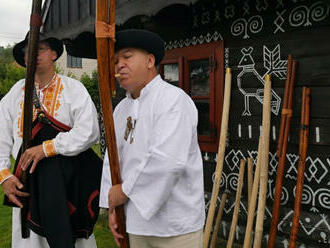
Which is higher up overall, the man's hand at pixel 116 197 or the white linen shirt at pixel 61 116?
the white linen shirt at pixel 61 116

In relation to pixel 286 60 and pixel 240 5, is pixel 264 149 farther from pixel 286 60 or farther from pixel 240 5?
pixel 240 5

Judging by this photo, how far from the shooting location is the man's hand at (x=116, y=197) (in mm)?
1603

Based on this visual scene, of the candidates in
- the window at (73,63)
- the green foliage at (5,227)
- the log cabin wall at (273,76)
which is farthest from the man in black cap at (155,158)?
the window at (73,63)

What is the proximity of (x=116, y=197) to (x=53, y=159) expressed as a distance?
87 centimetres

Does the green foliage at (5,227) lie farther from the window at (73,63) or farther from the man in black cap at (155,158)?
the window at (73,63)

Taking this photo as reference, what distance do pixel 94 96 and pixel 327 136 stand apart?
1582cm

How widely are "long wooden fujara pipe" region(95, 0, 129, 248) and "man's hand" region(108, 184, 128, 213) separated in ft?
0.13

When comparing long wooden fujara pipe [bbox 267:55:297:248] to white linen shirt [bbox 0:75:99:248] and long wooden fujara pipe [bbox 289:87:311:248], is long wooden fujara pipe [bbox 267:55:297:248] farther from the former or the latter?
white linen shirt [bbox 0:75:99:248]

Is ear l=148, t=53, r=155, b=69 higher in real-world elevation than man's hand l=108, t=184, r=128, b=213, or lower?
higher

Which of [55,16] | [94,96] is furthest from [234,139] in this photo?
[94,96]

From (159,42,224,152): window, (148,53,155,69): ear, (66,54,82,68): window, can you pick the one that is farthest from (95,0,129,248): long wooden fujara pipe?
(66,54,82,68): window

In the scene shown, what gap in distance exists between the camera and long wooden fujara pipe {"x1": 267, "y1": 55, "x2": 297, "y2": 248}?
2865 mm

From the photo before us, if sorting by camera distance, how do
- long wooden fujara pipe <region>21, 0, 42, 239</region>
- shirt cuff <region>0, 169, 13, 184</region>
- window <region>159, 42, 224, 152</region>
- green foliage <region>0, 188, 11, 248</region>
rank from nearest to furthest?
long wooden fujara pipe <region>21, 0, 42, 239</region>
shirt cuff <region>0, 169, 13, 184</region>
window <region>159, 42, 224, 152</region>
green foliage <region>0, 188, 11, 248</region>

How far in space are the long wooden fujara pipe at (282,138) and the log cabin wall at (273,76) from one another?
0.30 feet
